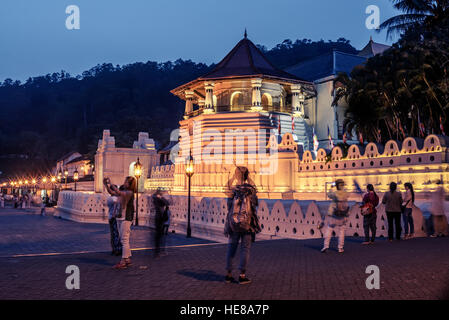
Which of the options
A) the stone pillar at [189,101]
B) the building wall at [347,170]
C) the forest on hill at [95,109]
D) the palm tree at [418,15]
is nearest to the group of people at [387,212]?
the building wall at [347,170]

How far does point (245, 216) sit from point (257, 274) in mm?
1318

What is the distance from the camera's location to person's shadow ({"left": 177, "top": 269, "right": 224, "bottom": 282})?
7031 millimetres

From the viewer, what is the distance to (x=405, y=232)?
12602mm

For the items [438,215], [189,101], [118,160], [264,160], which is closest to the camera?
[438,215]

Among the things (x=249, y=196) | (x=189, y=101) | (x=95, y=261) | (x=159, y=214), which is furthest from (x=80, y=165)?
(x=249, y=196)

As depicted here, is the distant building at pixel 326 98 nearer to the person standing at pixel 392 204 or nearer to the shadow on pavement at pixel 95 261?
the person standing at pixel 392 204

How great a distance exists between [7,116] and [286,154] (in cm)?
12521

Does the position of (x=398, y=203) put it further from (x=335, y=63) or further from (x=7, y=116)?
(x=7, y=116)

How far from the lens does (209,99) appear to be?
36469 mm

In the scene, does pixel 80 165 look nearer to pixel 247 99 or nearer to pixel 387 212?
pixel 247 99

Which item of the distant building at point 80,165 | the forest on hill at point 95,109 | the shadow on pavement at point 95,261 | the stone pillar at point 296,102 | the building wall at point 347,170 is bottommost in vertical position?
the shadow on pavement at point 95,261

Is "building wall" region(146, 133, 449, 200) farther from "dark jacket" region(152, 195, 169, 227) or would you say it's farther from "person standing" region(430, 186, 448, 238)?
"dark jacket" region(152, 195, 169, 227)

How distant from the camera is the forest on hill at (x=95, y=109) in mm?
85875

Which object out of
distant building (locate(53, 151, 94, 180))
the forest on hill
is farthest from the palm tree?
the forest on hill
